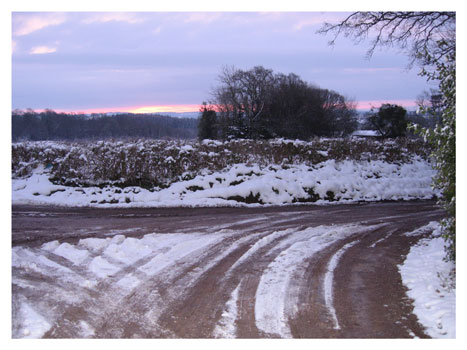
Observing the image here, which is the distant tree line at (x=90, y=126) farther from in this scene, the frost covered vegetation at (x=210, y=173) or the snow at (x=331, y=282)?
the snow at (x=331, y=282)

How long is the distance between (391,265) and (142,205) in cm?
686

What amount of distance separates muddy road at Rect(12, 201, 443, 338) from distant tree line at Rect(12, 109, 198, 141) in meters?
2.13

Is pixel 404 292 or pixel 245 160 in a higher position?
pixel 245 160

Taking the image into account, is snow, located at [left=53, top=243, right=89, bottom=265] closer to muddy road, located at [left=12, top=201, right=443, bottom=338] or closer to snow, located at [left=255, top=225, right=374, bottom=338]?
muddy road, located at [left=12, top=201, right=443, bottom=338]

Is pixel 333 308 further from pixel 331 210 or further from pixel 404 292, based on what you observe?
pixel 331 210

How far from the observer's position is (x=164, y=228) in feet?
25.5

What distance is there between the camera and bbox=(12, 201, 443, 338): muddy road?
12.5 feet

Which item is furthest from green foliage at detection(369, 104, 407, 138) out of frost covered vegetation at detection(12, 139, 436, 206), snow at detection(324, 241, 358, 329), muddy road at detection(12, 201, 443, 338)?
snow at detection(324, 241, 358, 329)

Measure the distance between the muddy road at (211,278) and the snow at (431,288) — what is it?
14 cm

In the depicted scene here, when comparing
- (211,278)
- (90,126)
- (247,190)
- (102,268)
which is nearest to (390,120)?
(247,190)

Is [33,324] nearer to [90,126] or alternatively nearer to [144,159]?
[90,126]

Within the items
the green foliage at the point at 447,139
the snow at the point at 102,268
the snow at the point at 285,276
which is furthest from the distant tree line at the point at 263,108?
the green foliage at the point at 447,139

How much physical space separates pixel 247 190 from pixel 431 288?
6979mm
